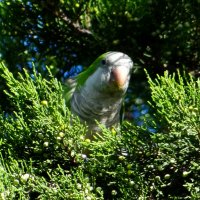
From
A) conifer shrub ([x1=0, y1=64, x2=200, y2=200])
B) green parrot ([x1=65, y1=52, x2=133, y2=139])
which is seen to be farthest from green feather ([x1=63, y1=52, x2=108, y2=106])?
conifer shrub ([x1=0, y1=64, x2=200, y2=200])

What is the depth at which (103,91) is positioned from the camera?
2.00m

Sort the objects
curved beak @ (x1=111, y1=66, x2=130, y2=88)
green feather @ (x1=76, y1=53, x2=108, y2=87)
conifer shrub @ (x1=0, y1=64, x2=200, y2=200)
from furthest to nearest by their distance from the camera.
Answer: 1. green feather @ (x1=76, y1=53, x2=108, y2=87)
2. curved beak @ (x1=111, y1=66, x2=130, y2=88)
3. conifer shrub @ (x1=0, y1=64, x2=200, y2=200)

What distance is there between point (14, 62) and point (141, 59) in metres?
0.56

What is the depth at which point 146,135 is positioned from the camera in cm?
161

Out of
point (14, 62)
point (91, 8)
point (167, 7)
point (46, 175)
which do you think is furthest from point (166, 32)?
point (46, 175)

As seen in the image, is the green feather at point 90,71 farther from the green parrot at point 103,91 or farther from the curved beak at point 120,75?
the curved beak at point 120,75

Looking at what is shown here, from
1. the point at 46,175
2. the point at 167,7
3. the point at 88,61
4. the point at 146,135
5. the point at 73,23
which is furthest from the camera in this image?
the point at 88,61

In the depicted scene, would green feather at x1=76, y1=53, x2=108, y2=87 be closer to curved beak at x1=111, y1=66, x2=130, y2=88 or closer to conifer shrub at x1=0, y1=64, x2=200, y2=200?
curved beak at x1=111, y1=66, x2=130, y2=88

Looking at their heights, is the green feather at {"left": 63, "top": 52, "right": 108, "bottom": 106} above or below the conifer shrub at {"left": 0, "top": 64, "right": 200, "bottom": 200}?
above

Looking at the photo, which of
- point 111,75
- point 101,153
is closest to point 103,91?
point 111,75

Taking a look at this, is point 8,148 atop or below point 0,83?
below

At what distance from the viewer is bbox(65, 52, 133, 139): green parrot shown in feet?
6.42

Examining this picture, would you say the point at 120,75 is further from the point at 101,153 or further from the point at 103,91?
the point at 101,153

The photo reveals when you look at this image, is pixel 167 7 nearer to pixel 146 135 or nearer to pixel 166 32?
pixel 166 32
